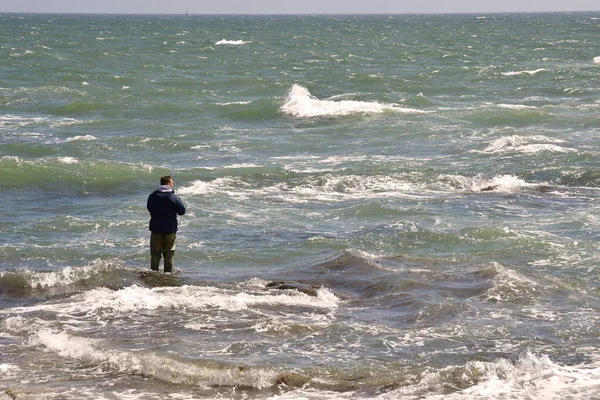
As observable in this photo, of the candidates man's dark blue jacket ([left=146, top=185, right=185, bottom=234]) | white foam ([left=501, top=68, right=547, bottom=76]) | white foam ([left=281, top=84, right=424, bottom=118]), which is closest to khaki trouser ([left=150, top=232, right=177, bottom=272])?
man's dark blue jacket ([left=146, top=185, right=185, bottom=234])

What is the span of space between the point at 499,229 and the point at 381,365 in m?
7.22

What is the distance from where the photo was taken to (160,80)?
45.5 meters

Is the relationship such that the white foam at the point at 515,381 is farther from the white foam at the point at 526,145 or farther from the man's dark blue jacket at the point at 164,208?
the white foam at the point at 526,145

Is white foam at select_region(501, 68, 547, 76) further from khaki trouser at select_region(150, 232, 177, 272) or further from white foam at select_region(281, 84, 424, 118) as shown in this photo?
khaki trouser at select_region(150, 232, 177, 272)

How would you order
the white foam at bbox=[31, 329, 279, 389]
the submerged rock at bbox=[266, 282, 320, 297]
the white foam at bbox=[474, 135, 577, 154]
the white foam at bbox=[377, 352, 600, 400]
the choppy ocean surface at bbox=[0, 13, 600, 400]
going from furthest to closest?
1. the white foam at bbox=[474, 135, 577, 154]
2. the submerged rock at bbox=[266, 282, 320, 297]
3. the choppy ocean surface at bbox=[0, 13, 600, 400]
4. the white foam at bbox=[31, 329, 279, 389]
5. the white foam at bbox=[377, 352, 600, 400]

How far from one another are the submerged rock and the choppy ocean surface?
0.08 meters

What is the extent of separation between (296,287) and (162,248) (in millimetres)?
1982

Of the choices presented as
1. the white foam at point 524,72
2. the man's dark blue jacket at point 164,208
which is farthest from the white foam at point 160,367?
the white foam at point 524,72

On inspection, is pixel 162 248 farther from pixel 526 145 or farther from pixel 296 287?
pixel 526 145

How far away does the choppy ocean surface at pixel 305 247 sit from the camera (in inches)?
403

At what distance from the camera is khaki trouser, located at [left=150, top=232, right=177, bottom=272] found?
547 inches

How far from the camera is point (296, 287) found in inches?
527

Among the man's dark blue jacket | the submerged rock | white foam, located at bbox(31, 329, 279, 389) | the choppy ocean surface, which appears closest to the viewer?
white foam, located at bbox(31, 329, 279, 389)

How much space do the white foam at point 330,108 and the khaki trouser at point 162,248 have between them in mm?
19164
